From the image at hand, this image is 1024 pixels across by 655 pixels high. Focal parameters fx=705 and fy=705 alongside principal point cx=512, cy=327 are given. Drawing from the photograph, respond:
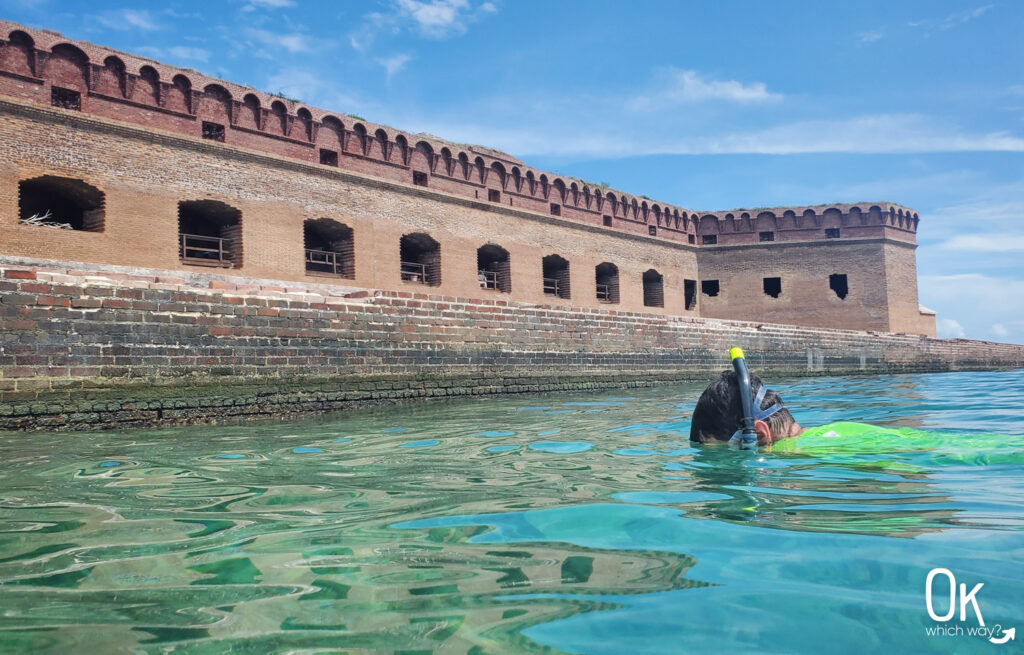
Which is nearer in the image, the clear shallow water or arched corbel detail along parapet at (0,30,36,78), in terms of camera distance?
the clear shallow water

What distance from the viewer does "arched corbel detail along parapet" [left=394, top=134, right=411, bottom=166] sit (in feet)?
67.0

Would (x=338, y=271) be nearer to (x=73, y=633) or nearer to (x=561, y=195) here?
(x=561, y=195)

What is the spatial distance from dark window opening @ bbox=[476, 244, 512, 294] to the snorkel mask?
60.3 feet

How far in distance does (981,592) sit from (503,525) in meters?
1.45

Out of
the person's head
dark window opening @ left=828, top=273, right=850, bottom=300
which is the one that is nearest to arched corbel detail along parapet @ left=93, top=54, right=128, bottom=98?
the person's head

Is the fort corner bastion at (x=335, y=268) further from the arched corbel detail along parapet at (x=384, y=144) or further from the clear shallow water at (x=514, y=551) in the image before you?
the clear shallow water at (x=514, y=551)

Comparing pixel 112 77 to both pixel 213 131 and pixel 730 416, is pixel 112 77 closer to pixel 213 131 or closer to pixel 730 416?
pixel 213 131

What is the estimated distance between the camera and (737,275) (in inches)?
1211

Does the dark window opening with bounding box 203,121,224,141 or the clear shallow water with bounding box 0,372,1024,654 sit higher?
the dark window opening with bounding box 203,121,224,141

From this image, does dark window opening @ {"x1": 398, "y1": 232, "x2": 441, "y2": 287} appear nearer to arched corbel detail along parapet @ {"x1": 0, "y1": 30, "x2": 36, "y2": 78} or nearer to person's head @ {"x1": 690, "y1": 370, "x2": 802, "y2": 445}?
arched corbel detail along parapet @ {"x1": 0, "y1": 30, "x2": 36, "y2": 78}

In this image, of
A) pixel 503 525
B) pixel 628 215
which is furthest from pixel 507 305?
pixel 628 215

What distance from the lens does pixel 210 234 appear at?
58.7ft

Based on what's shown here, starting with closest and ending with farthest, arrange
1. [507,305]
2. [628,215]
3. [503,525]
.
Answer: [503,525] → [507,305] → [628,215]

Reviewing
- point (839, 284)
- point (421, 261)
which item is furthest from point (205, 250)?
point (839, 284)
